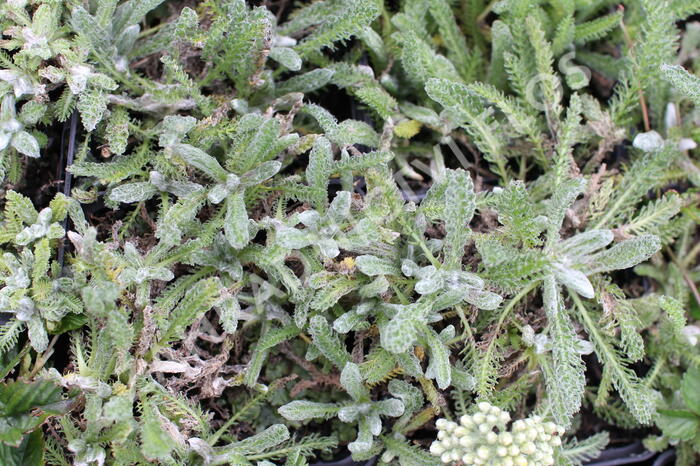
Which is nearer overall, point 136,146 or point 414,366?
point 414,366

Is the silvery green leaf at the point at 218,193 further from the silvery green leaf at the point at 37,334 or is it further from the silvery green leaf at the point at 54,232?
Result: the silvery green leaf at the point at 37,334

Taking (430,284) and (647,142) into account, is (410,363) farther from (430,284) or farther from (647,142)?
(647,142)

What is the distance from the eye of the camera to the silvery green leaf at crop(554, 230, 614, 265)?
1339 millimetres

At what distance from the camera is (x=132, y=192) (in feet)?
4.43

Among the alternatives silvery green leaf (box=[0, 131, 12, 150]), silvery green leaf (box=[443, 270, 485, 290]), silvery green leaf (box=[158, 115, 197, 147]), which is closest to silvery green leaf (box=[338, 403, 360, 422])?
silvery green leaf (box=[443, 270, 485, 290])

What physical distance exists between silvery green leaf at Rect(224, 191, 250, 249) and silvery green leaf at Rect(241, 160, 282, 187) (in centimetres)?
4

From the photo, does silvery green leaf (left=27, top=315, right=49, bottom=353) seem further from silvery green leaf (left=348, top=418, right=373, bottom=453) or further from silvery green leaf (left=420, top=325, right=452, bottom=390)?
silvery green leaf (left=420, top=325, right=452, bottom=390)

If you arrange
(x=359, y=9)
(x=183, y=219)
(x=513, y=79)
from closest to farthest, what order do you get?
1. (x=183, y=219)
2. (x=359, y=9)
3. (x=513, y=79)

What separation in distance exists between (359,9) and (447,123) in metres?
0.36

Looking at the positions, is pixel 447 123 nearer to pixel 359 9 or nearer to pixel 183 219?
pixel 359 9

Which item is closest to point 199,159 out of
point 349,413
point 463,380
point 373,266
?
point 373,266

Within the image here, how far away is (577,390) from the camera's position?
1.32 metres

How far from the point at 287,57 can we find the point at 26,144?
608 mm

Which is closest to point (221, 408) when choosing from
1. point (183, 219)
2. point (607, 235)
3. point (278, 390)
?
point (278, 390)
